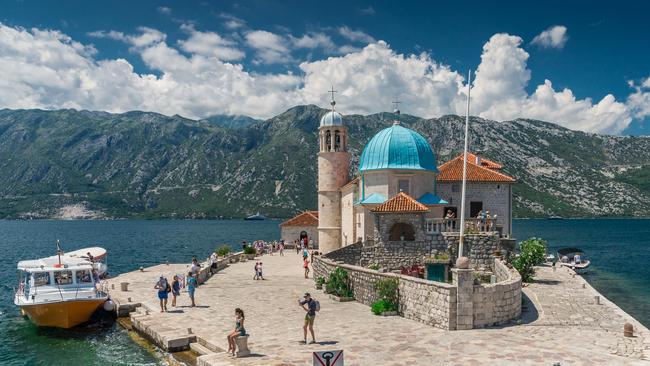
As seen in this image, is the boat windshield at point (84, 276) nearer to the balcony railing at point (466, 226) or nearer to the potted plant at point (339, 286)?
the potted plant at point (339, 286)

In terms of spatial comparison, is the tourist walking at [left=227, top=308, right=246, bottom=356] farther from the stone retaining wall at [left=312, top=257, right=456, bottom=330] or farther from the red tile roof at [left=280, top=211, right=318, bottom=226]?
the red tile roof at [left=280, top=211, right=318, bottom=226]

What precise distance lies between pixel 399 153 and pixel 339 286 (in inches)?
510

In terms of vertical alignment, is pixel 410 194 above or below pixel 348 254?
above

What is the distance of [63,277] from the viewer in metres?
25.8

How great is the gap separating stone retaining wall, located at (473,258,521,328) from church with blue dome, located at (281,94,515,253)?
11429 millimetres

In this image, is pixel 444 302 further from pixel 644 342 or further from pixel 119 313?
pixel 119 313

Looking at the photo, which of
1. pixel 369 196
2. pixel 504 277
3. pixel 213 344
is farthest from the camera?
pixel 369 196

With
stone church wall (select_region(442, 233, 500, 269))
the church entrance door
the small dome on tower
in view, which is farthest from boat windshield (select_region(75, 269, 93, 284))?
the church entrance door

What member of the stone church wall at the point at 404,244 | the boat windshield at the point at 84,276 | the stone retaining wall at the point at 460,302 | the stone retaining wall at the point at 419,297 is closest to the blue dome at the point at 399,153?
the stone church wall at the point at 404,244

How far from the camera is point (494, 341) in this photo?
16.0 meters

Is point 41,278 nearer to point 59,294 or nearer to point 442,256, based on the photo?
point 59,294

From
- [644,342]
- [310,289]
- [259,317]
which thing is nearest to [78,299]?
[259,317]

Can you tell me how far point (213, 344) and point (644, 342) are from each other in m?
14.6

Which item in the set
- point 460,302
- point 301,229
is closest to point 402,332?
point 460,302
